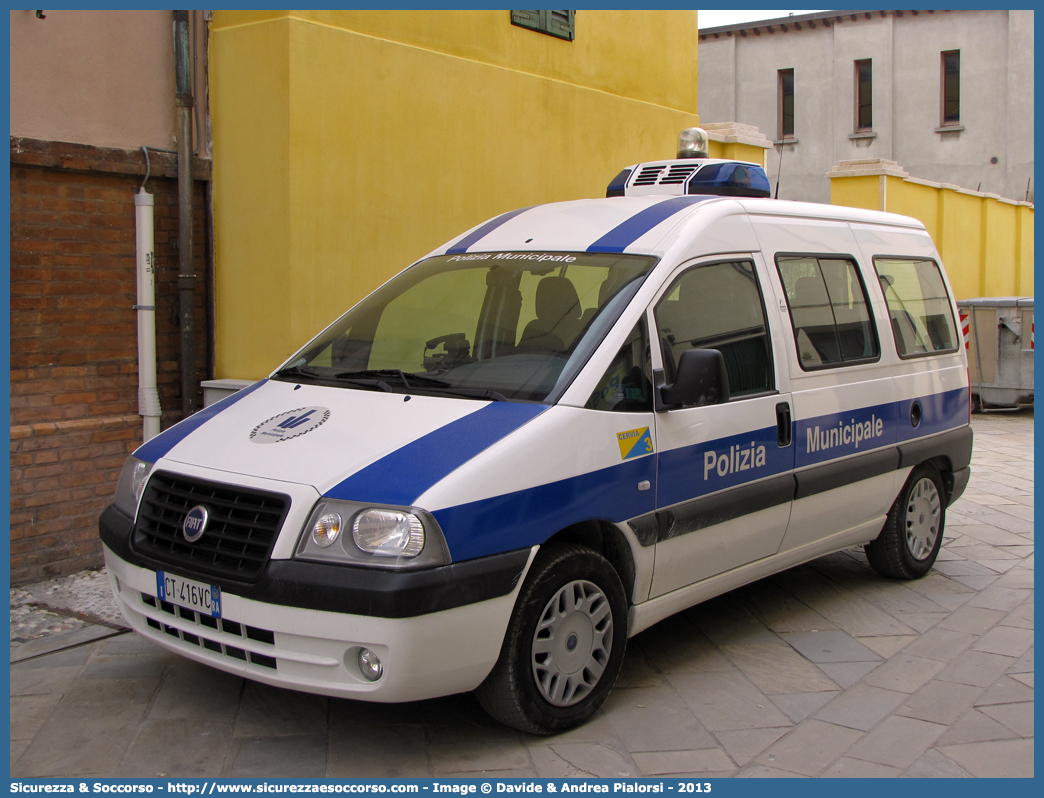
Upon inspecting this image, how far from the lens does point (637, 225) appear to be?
4703 mm

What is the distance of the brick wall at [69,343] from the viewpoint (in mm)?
5891

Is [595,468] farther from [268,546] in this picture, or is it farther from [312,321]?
[312,321]

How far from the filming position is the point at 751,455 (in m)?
4.66

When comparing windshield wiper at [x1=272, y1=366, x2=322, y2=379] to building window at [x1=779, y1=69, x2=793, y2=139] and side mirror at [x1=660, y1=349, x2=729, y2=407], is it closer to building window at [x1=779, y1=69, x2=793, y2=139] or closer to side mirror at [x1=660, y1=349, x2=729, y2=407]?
side mirror at [x1=660, y1=349, x2=729, y2=407]

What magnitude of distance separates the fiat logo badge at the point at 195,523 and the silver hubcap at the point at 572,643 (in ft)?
A: 4.14

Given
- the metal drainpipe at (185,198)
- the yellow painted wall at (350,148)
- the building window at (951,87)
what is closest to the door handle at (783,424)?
the yellow painted wall at (350,148)

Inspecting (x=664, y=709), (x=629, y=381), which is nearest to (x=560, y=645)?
(x=664, y=709)

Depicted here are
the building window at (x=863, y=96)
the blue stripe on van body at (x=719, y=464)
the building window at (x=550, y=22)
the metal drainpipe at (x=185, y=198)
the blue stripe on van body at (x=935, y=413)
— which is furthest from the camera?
the building window at (x=863, y=96)

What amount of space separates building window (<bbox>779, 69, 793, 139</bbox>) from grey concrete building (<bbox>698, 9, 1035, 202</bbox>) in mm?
28

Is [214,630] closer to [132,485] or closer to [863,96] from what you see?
[132,485]

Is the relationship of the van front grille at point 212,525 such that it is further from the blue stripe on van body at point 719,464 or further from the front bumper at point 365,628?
the blue stripe on van body at point 719,464

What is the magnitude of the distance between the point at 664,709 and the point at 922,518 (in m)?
2.67

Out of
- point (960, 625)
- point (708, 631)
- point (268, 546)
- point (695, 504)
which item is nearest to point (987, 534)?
point (960, 625)

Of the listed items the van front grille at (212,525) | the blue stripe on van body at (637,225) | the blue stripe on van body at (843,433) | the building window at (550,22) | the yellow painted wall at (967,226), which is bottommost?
the van front grille at (212,525)
